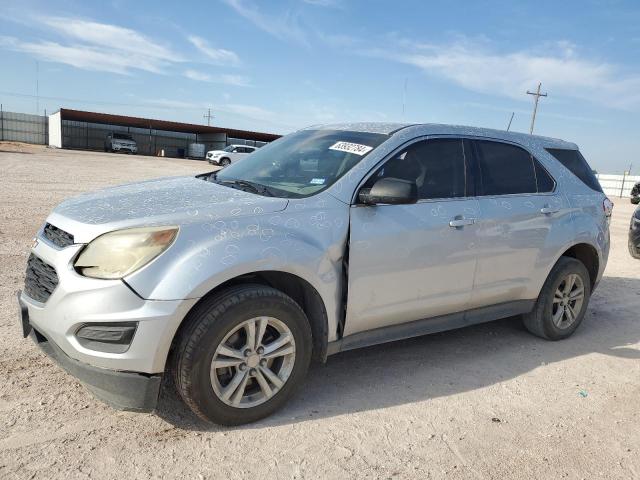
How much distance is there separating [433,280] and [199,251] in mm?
1759

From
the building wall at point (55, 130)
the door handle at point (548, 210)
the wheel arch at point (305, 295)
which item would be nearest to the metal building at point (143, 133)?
the building wall at point (55, 130)

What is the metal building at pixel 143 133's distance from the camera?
46.4 metres

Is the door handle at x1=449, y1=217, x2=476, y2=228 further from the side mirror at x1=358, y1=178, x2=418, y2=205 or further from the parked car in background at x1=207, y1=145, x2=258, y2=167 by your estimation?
the parked car in background at x1=207, y1=145, x2=258, y2=167

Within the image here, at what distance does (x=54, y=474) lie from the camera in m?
2.49

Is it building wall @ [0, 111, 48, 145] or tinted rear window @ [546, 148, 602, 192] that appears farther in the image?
building wall @ [0, 111, 48, 145]

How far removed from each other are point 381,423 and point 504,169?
7.75ft

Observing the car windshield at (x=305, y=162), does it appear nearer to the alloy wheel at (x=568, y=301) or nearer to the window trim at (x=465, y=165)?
the window trim at (x=465, y=165)

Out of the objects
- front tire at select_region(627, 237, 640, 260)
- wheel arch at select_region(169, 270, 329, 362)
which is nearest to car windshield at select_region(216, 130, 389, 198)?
wheel arch at select_region(169, 270, 329, 362)

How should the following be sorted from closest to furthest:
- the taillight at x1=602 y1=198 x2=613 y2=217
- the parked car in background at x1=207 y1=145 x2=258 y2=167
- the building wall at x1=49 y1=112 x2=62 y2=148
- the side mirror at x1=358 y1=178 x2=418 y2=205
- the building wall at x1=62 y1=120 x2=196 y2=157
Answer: the side mirror at x1=358 y1=178 x2=418 y2=205 < the taillight at x1=602 y1=198 x2=613 y2=217 < the parked car in background at x1=207 y1=145 x2=258 y2=167 < the building wall at x1=49 y1=112 x2=62 y2=148 < the building wall at x1=62 y1=120 x2=196 y2=157

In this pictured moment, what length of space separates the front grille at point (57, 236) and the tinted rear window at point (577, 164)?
4.09m

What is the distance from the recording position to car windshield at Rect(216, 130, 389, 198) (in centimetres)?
349

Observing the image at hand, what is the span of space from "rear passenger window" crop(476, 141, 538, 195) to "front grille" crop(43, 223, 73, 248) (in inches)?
116

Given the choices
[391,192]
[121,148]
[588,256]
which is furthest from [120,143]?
[391,192]

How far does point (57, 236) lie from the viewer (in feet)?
9.68
